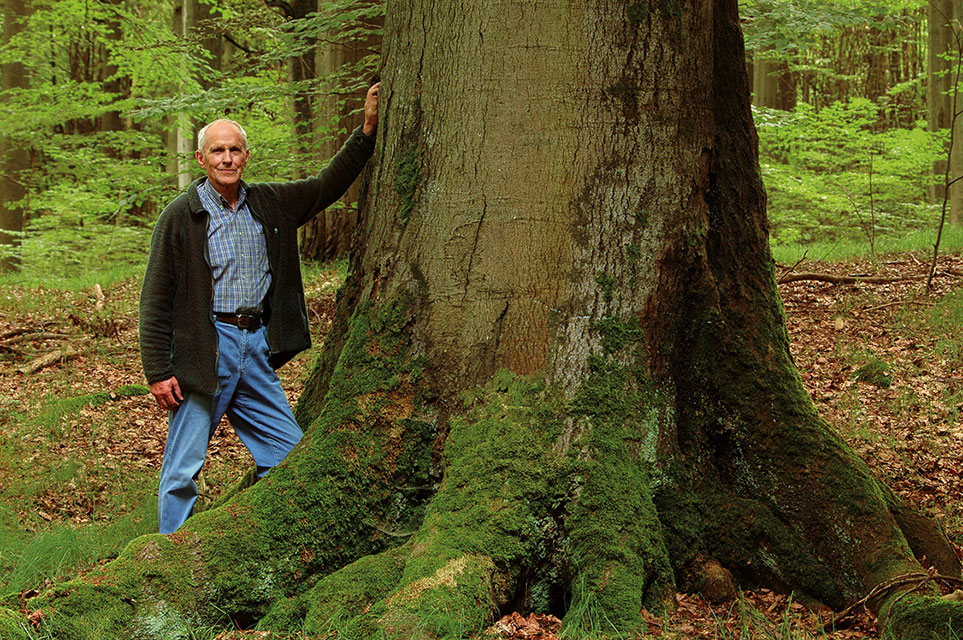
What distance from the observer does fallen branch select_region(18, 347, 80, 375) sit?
834 cm

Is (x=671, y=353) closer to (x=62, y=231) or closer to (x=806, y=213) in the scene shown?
(x=806, y=213)

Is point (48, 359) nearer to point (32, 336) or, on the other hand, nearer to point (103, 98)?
point (32, 336)

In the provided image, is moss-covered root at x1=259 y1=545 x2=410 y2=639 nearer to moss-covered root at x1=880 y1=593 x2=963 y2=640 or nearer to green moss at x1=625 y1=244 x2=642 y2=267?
green moss at x1=625 y1=244 x2=642 y2=267

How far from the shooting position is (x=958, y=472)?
15.8ft

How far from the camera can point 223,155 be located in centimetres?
414

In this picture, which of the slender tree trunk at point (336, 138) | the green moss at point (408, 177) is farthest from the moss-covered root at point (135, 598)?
the slender tree trunk at point (336, 138)

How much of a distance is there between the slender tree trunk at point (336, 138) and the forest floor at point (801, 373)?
1.26 meters

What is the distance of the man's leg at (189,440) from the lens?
4.01m

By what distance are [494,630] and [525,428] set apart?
2.54 feet

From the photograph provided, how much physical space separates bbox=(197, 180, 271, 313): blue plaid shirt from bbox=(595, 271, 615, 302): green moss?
195cm

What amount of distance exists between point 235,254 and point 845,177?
16.1m

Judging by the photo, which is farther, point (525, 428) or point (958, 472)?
point (958, 472)

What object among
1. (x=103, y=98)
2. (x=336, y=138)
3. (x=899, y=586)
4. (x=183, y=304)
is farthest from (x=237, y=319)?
(x=103, y=98)

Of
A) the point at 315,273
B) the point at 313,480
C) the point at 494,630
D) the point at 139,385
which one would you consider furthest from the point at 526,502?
the point at 315,273
